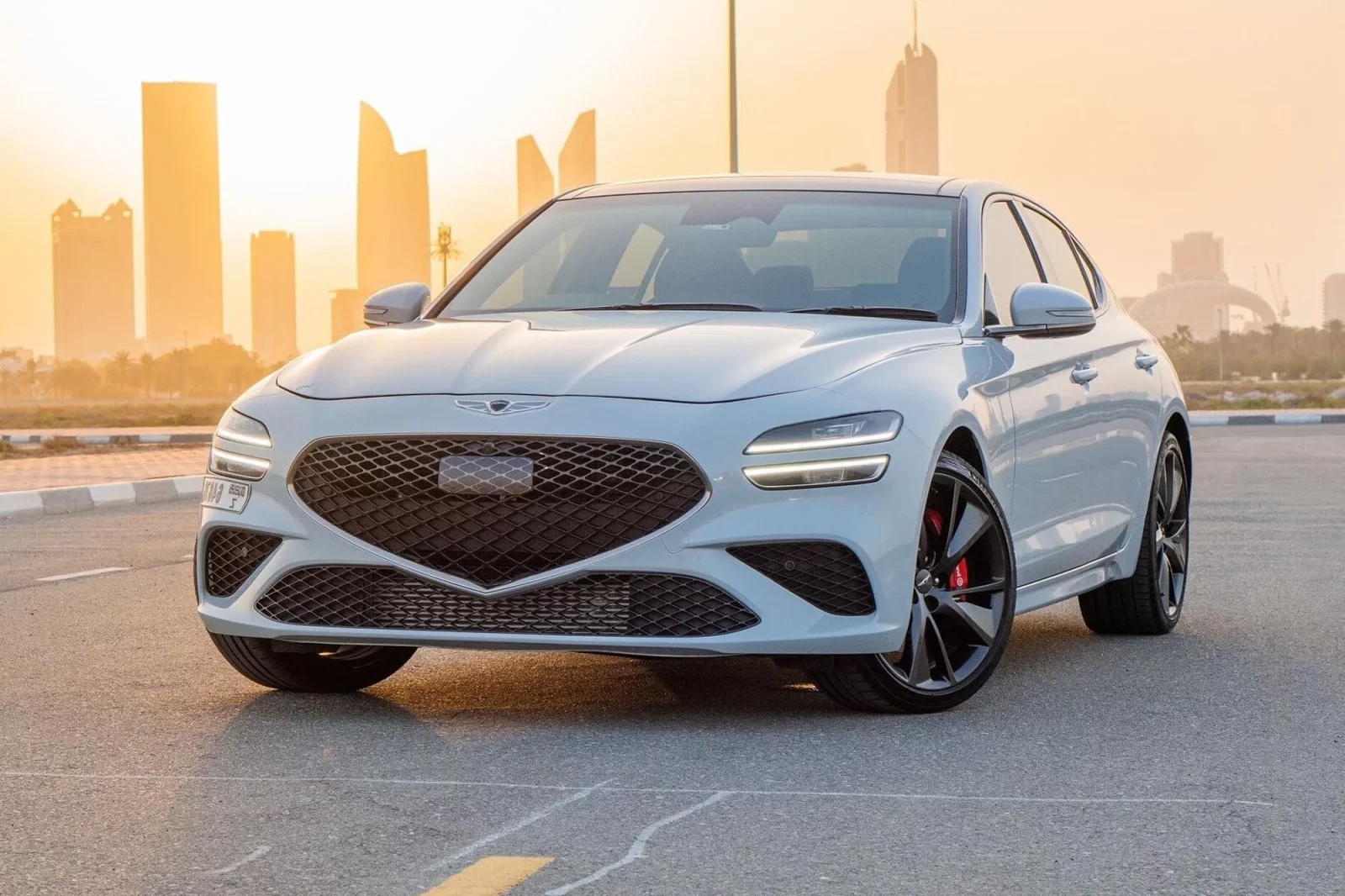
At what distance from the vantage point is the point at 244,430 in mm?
5910

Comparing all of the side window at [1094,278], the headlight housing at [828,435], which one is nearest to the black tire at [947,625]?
the headlight housing at [828,435]

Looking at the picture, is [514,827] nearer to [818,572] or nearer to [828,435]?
[818,572]

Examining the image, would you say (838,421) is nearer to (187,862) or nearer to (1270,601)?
(187,862)

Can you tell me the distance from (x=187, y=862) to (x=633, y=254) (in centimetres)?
343

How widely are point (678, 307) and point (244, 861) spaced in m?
2.96

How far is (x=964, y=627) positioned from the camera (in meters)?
6.07

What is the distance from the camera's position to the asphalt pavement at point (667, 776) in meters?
4.03

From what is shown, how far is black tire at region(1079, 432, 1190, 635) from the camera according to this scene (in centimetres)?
798

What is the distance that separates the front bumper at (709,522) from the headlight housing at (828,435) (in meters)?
0.02

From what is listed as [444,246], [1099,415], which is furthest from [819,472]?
[444,246]

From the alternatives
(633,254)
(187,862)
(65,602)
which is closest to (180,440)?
(65,602)

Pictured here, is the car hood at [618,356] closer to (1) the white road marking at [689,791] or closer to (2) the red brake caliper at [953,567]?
(2) the red brake caliper at [953,567]

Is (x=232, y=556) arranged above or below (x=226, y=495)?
below

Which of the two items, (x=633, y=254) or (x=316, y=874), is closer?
(x=316, y=874)
